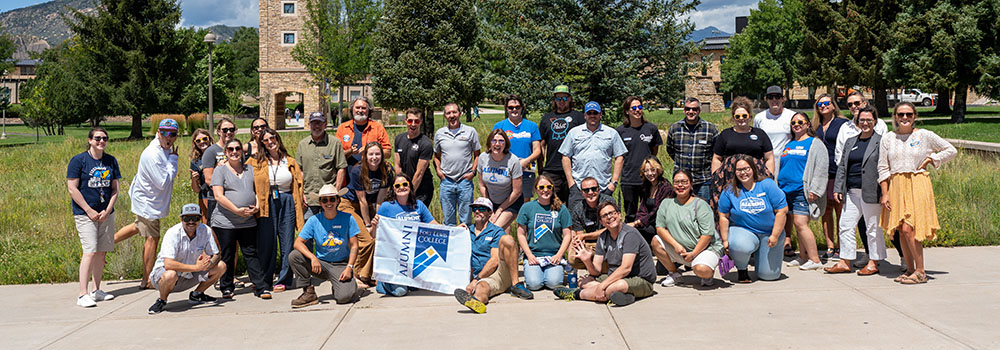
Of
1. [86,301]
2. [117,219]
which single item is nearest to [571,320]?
[86,301]

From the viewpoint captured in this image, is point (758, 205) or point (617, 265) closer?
point (617, 265)

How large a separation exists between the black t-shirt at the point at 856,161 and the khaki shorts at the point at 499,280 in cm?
364

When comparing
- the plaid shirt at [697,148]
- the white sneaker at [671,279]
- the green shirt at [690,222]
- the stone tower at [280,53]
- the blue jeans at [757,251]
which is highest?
the stone tower at [280,53]

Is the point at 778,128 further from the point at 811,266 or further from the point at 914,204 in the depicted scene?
the point at 914,204

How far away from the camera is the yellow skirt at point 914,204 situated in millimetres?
6750

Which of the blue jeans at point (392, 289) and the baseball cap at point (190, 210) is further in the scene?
Answer: the blue jeans at point (392, 289)

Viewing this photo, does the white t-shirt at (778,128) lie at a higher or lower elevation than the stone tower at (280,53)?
lower

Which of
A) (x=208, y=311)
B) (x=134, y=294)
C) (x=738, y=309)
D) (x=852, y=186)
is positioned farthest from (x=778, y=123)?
(x=134, y=294)

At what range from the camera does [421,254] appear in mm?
7027

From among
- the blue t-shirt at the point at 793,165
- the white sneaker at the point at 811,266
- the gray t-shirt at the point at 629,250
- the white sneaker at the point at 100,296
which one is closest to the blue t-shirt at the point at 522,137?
the gray t-shirt at the point at 629,250

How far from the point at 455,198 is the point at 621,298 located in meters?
2.51

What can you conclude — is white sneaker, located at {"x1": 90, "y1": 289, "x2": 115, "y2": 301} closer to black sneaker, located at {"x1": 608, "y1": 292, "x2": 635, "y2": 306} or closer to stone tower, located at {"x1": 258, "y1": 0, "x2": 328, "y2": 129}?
black sneaker, located at {"x1": 608, "y1": 292, "x2": 635, "y2": 306}

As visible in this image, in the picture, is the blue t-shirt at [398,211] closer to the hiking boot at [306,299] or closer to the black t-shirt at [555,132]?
the hiking boot at [306,299]

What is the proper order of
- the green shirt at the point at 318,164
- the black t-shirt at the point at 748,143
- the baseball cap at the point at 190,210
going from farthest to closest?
the black t-shirt at the point at 748,143 → the green shirt at the point at 318,164 → the baseball cap at the point at 190,210
